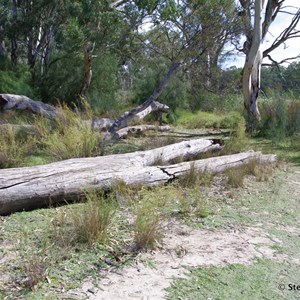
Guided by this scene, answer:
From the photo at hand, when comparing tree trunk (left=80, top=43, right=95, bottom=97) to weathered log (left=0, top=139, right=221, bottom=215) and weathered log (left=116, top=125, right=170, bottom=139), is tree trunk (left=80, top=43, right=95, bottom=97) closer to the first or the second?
weathered log (left=116, top=125, right=170, bottom=139)

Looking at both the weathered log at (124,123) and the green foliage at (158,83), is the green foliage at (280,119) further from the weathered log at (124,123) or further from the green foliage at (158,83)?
the green foliage at (158,83)

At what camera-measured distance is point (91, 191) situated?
3.92 m

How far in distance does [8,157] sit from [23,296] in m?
3.29

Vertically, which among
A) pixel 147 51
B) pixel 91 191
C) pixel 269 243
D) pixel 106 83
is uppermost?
pixel 147 51

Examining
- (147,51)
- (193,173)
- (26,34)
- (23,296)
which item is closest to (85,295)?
(23,296)

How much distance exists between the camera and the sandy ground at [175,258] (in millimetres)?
2598

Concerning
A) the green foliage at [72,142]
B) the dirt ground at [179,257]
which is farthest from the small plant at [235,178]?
the green foliage at [72,142]

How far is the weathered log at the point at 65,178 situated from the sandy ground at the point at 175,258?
1119 millimetres

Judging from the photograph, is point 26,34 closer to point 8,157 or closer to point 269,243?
point 8,157

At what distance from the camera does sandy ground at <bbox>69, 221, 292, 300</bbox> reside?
8.52 ft

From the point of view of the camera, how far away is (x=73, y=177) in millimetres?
4297

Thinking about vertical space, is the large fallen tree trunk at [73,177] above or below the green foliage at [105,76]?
below

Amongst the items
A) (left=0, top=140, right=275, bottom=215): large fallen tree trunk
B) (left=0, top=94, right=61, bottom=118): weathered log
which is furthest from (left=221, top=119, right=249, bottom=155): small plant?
(left=0, top=94, right=61, bottom=118): weathered log

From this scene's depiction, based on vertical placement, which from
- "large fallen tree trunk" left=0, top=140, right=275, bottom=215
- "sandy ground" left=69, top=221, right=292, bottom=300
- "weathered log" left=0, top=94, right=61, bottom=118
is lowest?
"sandy ground" left=69, top=221, right=292, bottom=300
